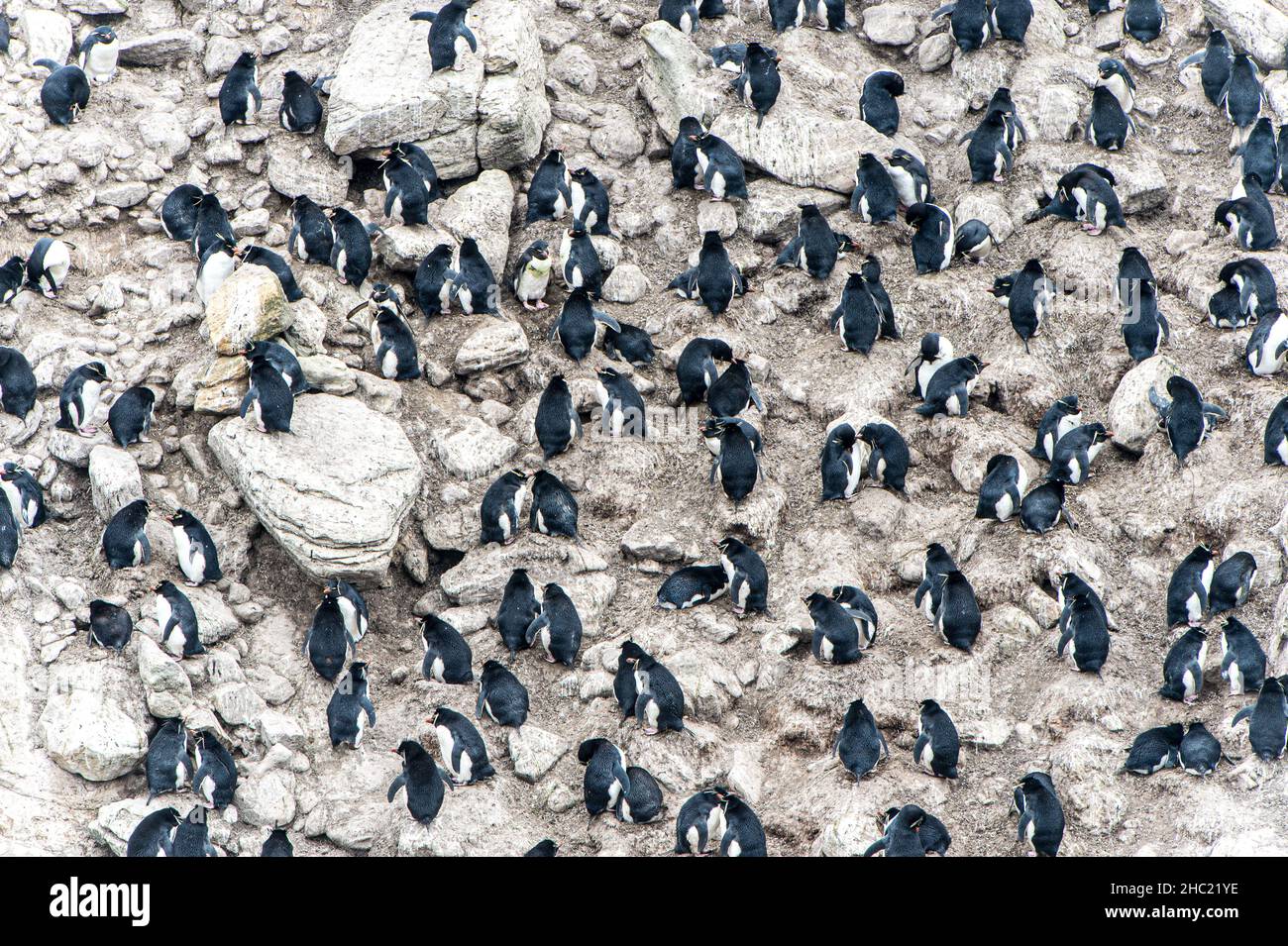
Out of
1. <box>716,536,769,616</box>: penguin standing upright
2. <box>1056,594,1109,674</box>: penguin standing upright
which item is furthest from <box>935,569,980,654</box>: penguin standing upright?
<box>716,536,769,616</box>: penguin standing upright

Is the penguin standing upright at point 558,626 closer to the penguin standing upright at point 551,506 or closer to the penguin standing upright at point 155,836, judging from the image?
the penguin standing upright at point 551,506

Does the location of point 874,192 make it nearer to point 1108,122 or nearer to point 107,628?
point 1108,122

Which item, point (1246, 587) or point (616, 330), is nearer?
point (1246, 587)

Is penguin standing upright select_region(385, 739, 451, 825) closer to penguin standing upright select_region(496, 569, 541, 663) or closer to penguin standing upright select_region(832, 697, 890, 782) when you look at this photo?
penguin standing upright select_region(496, 569, 541, 663)

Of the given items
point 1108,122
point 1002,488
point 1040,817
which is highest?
point 1108,122

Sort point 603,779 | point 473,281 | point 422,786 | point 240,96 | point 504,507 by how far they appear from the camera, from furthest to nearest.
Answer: point 240,96 < point 473,281 < point 504,507 < point 603,779 < point 422,786

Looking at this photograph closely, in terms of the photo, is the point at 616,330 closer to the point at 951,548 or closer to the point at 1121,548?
the point at 951,548

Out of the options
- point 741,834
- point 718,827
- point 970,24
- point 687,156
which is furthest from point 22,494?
point 970,24

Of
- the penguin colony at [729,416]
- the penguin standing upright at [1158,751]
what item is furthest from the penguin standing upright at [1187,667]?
the penguin standing upright at [1158,751]
